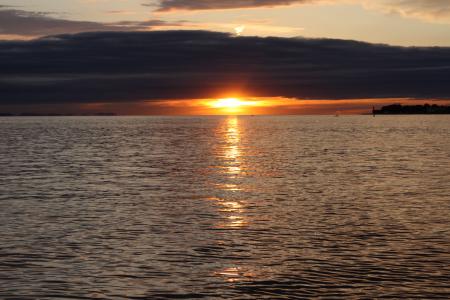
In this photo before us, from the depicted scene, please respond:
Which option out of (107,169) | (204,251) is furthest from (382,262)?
(107,169)

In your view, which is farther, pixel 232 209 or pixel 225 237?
pixel 232 209

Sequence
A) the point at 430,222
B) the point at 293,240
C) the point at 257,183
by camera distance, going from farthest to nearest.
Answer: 1. the point at 257,183
2. the point at 430,222
3. the point at 293,240

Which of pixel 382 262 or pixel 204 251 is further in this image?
pixel 204 251

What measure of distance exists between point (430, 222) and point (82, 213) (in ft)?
58.7

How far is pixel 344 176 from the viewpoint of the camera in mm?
57188

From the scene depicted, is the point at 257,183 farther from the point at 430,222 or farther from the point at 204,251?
the point at 204,251

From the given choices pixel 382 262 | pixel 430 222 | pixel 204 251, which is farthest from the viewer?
pixel 430 222

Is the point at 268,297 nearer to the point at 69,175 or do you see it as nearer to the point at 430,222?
the point at 430,222

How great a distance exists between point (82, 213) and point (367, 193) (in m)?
19.5

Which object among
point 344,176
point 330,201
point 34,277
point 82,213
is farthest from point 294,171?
point 34,277

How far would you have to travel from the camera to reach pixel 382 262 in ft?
77.4

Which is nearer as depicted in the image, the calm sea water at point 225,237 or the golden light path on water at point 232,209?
the calm sea water at point 225,237

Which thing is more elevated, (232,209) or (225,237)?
(225,237)

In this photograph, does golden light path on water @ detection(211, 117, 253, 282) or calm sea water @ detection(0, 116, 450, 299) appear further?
golden light path on water @ detection(211, 117, 253, 282)
